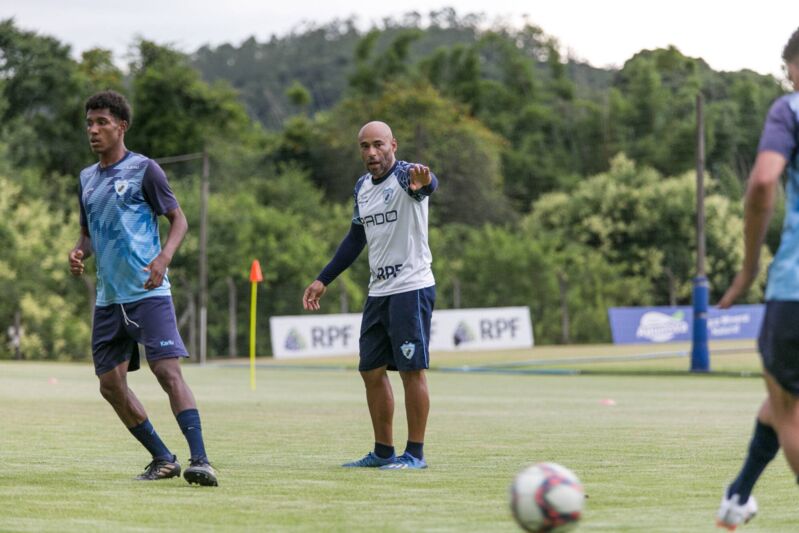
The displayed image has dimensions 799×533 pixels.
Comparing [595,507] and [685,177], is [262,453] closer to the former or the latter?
[595,507]

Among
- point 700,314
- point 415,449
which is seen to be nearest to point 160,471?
point 415,449

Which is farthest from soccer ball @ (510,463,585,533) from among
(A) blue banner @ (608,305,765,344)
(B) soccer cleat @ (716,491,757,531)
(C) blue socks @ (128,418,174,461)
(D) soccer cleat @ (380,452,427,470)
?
(A) blue banner @ (608,305,765,344)

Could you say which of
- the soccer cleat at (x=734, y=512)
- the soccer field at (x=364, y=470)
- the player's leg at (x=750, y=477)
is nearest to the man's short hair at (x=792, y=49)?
the player's leg at (x=750, y=477)

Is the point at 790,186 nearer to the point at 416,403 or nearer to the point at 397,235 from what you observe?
the point at 397,235

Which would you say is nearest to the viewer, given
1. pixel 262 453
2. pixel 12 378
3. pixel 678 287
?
pixel 262 453

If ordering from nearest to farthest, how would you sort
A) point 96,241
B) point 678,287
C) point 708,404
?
point 96,241
point 708,404
point 678,287

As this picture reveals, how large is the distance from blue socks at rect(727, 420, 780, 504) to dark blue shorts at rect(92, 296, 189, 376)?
352cm

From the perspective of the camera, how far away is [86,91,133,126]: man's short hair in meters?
8.44

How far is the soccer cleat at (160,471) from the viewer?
8344 millimetres

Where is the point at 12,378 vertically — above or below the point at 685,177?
below

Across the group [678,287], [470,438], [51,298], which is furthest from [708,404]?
[678,287]

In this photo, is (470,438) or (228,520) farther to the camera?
(470,438)

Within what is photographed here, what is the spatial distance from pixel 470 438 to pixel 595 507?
4.96m

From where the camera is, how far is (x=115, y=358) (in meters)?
8.46
